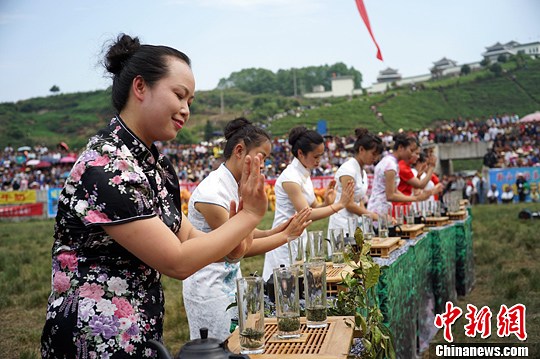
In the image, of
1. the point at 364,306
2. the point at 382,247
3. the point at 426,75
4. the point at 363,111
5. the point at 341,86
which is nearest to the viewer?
the point at 364,306

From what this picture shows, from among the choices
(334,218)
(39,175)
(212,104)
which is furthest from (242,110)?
(334,218)

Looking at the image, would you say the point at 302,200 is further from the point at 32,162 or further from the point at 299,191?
the point at 32,162

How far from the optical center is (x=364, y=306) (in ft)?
8.20

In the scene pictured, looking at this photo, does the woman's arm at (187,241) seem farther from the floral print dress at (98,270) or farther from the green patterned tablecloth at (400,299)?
the green patterned tablecloth at (400,299)

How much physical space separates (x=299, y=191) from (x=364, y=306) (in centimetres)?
244

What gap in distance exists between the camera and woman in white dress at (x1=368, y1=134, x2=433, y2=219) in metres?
6.80

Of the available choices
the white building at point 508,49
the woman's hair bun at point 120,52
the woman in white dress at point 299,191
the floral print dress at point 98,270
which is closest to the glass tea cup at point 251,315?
the floral print dress at point 98,270

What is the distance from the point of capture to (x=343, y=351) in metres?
1.89

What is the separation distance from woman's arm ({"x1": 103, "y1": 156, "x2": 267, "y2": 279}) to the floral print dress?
2.0 inches

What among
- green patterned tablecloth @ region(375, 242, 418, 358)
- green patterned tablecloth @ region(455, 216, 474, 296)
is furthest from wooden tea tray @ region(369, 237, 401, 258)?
green patterned tablecloth @ region(455, 216, 474, 296)

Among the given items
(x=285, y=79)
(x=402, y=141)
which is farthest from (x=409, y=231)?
(x=285, y=79)

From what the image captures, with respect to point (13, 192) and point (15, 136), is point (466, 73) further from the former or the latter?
point (13, 192)

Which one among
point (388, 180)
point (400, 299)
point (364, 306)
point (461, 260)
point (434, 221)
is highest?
point (388, 180)

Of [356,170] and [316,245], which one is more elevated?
[356,170]
